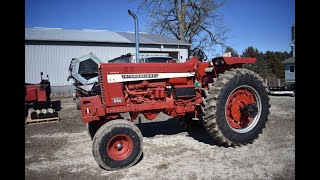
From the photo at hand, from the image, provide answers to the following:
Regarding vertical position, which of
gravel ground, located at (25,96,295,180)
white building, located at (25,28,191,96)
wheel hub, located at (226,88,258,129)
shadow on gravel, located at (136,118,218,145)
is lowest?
gravel ground, located at (25,96,295,180)

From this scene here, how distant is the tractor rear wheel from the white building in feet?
37.5

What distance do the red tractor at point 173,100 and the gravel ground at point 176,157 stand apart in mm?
292

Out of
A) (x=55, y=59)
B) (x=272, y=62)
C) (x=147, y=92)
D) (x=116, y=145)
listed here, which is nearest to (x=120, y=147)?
(x=116, y=145)

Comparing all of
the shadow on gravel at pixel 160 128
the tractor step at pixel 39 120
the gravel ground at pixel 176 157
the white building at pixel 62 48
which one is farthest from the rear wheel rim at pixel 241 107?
the white building at pixel 62 48

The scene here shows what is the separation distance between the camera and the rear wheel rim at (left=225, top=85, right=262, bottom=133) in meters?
5.27

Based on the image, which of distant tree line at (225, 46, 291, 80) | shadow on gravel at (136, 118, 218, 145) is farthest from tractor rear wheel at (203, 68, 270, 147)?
distant tree line at (225, 46, 291, 80)

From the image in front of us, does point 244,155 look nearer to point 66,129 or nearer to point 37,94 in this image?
point 66,129

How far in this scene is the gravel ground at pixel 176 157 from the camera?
155 inches

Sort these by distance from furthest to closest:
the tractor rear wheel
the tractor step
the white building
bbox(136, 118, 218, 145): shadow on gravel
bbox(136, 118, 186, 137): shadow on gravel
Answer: the white building, the tractor step, bbox(136, 118, 186, 137): shadow on gravel, bbox(136, 118, 218, 145): shadow on gravel, the tractor rear wheel

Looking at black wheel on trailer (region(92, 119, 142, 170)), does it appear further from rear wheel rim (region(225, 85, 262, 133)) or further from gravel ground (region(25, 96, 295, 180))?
rear wheel rim (region(225, 85, 262, 133))

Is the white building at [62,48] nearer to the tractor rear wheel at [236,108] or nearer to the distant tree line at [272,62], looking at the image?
the tractor rear wheel at [236,108]

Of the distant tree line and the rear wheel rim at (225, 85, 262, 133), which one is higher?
the distant tree line

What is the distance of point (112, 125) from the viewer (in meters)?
4.20
